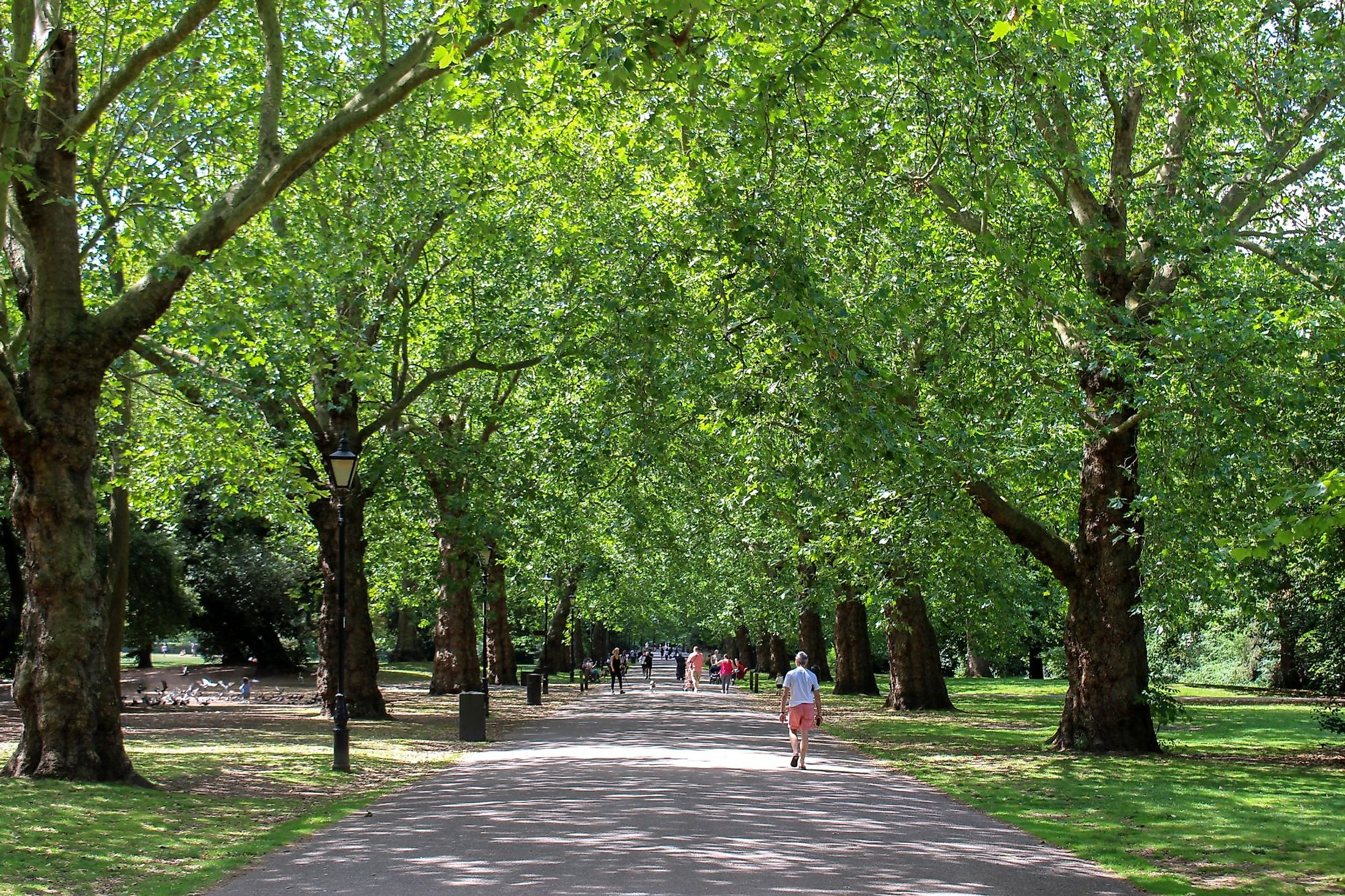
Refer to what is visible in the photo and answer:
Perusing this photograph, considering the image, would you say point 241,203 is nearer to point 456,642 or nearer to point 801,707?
point 801,707

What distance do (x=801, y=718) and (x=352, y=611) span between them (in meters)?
10.4

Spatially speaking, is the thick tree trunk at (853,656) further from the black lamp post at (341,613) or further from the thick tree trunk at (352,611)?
the black lamp post at (341,613)

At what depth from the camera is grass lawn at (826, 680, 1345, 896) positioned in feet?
30.7

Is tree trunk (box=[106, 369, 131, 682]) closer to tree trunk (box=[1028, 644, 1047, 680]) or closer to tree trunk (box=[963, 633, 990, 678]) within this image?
tree trunk (box=[1028, 644, 1047, 680])

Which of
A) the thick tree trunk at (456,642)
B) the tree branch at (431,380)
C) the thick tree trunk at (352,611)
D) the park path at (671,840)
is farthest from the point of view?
the thick tree trunk at (456,642)

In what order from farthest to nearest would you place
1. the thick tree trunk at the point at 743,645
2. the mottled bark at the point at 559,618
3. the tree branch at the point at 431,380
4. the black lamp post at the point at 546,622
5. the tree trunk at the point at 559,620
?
the thick tree trunk at the point at 743,645 → the tree trunk at the point at 559,620 → the mottled bark at the point at 559,618 → the black lamp post at the point at 546,622 → the tree branch at the point at 431,380

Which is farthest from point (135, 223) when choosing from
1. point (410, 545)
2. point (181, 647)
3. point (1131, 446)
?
point (181, 647)

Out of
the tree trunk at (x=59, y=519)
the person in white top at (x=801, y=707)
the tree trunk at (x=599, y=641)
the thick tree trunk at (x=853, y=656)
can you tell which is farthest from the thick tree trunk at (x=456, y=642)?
the tree trunk at (x=599, y=641)

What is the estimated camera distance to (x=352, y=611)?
76.0ft

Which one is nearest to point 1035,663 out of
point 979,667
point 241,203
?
point 979,667

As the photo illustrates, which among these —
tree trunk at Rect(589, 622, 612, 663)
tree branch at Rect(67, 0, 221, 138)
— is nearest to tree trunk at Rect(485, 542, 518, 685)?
tree branch at Rect(67, 0, 221, 138)

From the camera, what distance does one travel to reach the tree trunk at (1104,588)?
1769 centimetres

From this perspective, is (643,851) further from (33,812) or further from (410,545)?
(410,545)

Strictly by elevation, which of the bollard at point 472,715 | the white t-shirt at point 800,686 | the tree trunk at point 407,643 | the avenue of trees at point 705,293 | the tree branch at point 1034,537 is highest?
the avenue of trees at point 705,293
